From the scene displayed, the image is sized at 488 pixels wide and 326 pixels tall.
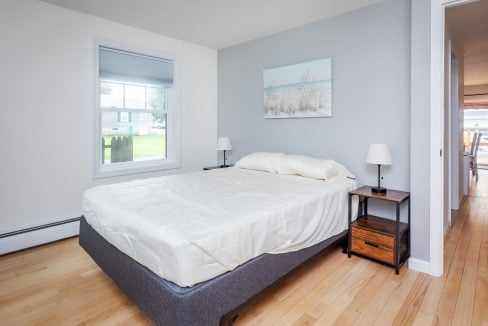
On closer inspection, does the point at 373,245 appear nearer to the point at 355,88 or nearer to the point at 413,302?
the point at 413,302

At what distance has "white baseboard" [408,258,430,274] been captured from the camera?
229 cm

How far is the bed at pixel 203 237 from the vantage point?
1.36 meters

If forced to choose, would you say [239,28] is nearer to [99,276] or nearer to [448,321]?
[99,276]

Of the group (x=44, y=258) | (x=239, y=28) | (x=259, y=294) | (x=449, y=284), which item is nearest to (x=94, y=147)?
(x=44, y=258)

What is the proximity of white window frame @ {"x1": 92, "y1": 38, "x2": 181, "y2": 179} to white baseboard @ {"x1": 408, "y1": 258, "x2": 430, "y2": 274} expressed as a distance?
2976 millimetres

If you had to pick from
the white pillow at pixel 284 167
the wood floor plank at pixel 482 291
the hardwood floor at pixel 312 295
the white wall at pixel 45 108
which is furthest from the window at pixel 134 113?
the wood floor plank at pixel 482 291

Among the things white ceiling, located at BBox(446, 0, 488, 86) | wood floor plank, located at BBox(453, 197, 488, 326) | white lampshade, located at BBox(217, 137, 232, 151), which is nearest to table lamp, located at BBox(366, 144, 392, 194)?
wood floor plank, located at BBox(453, 197, 488, 326)

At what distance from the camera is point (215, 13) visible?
3.01 metres

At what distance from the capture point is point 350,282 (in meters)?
2.16

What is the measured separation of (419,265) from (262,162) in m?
1.79

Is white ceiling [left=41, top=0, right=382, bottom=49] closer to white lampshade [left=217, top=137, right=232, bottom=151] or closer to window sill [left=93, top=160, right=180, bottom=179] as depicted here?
white lampshade [left=217, top=137, right=232, bottom=151]

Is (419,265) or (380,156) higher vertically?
(380,156)

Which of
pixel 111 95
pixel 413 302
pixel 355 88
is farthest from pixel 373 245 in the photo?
pixel 111 95

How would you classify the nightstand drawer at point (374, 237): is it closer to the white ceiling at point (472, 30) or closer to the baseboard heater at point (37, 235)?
the white ceiling at point (472, 30)
